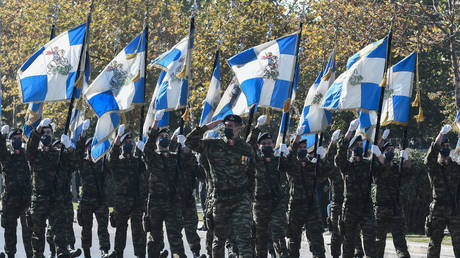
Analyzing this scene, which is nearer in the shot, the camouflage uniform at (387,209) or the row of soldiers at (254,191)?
the row of soldiers at (254,191)

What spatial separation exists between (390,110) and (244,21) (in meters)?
10.3

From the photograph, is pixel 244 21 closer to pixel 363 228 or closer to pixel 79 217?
pixel 79 217

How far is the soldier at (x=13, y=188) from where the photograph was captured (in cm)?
1239

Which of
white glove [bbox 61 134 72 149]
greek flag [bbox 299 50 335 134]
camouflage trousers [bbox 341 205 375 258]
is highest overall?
greek flag [bbox 299 50 335 134]

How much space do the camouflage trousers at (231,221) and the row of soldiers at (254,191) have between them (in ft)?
1.52

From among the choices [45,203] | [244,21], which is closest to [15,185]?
[45,203]

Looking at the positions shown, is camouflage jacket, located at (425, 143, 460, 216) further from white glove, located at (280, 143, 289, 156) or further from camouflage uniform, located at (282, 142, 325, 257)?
white glove, located at (280, 143, 289, 156)

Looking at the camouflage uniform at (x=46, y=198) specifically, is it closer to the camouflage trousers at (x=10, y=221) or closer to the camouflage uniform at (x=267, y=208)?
the camouflage trousers at (x=10, y=221)

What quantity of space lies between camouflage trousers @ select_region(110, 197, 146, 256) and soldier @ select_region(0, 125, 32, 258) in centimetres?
126

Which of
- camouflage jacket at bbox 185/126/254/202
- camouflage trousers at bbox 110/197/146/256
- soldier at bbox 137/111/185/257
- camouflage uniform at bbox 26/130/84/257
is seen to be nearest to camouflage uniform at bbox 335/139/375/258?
camouflage jacket at bbox 185/126/254/202

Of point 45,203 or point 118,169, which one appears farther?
point 118,169

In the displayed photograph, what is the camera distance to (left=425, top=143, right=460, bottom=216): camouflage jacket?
11430 millimetres

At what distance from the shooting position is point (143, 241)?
42.5 ft

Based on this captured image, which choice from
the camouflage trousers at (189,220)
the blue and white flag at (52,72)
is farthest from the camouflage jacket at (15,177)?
the camouflage trousers at (189,220)
